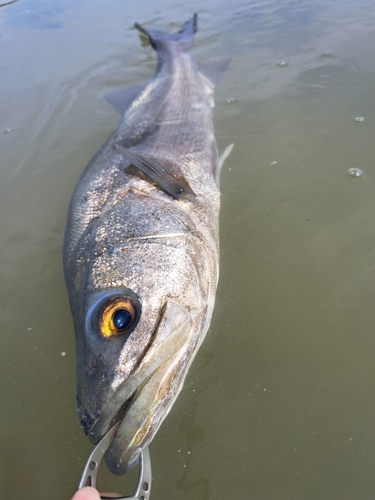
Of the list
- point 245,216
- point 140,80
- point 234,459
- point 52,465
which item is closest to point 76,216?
point 245,216

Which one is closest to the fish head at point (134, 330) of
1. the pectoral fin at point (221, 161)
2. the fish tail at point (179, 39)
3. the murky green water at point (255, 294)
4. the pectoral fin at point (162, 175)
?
the murky green water at point (255, 294)

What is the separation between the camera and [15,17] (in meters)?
7.92

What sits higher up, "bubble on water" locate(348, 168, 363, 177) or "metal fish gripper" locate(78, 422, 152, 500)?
"metal fish gripper" locate(78, 422, 152, 500)

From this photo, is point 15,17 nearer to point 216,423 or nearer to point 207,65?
point 207,65

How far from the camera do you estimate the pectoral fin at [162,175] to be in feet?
8.19

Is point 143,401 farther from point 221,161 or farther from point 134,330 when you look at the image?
point 221,161

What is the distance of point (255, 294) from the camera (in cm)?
238

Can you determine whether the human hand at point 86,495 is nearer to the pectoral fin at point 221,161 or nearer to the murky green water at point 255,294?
the murky green water at point 255,294

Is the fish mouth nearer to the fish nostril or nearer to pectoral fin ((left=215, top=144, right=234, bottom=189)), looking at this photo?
the fish nostril

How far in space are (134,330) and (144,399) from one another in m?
0.29

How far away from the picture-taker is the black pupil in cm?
163

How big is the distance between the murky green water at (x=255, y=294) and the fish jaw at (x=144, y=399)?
435mm

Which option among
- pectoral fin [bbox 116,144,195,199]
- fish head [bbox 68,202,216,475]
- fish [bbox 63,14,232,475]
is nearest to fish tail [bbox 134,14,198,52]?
fish [bbox 63,14,232,475]

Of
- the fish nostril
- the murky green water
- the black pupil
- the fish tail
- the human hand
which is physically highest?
the fish tail
